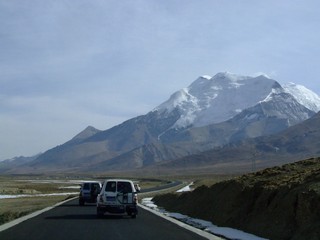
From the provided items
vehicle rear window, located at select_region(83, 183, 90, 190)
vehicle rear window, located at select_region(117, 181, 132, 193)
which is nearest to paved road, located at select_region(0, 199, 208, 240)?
vehicle rear window, located at select_region(117, 181, 132, 193)

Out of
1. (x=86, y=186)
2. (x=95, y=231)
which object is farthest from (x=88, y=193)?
(x=95, y=231)

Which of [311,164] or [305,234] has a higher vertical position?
[311,164]

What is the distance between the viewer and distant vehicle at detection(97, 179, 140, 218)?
3092 cm

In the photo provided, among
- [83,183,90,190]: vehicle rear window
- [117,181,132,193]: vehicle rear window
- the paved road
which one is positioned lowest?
the paved road

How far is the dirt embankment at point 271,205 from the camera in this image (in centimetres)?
1937

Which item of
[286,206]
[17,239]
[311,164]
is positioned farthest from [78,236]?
[311,164]

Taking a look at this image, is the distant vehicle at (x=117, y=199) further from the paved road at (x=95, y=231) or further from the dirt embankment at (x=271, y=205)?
the paved road at (x=95, y=231)

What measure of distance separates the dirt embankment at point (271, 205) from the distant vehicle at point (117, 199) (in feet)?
13.1

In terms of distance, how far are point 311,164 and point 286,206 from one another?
13231 mm

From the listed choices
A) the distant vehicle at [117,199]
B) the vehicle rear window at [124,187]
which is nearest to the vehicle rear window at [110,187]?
the distant vehicle at [117,199]

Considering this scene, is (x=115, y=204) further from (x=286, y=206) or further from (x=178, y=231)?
(x=286, y=206)

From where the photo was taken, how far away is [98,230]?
75.2ft

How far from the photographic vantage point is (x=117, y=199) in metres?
31.0

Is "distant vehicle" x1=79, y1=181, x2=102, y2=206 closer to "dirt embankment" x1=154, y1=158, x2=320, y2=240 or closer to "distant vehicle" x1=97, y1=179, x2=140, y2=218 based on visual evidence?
"dirt embankment" x1=154, y1=158, x2=320, y2=240
